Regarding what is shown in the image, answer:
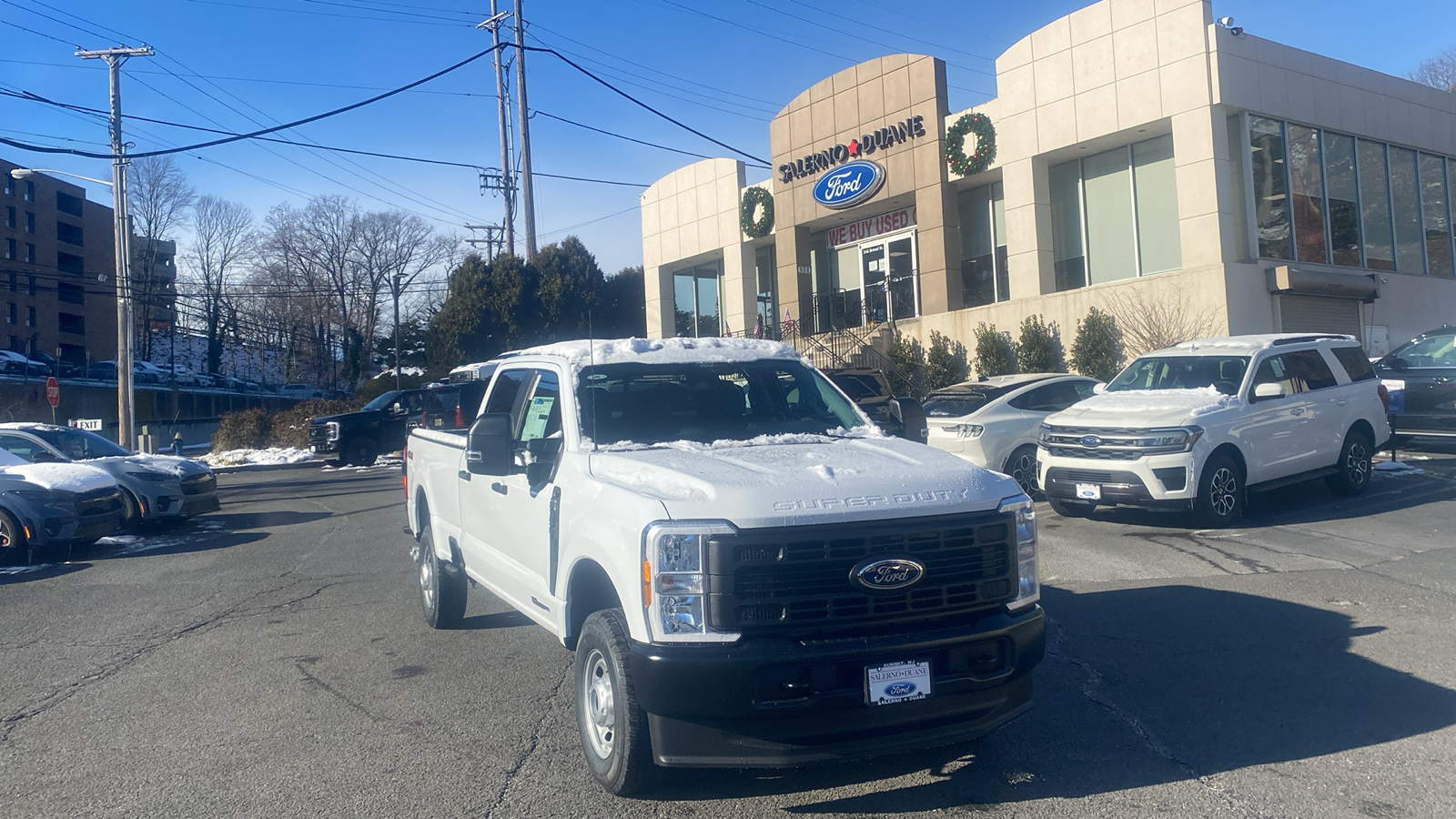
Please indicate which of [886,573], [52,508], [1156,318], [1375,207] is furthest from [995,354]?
[886,573]

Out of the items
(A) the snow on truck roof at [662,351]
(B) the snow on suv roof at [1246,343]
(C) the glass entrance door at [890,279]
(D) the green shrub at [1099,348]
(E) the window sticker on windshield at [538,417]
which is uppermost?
(C) the glass entrance door at [890,279]

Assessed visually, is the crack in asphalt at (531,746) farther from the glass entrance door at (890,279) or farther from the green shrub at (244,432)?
the green shrub at (244,432)

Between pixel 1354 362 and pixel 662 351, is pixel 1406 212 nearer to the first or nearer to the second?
pixel 1354 362

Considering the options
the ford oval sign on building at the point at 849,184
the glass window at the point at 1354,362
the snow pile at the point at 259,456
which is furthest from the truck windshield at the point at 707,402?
the snow pile at the point at 259,456

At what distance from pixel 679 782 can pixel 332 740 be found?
2000 mm

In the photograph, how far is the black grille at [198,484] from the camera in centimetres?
1426

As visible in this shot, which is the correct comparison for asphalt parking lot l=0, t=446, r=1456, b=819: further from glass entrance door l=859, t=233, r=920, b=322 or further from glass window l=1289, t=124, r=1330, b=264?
glass entrance door l=859, t=233, r=920, b=322

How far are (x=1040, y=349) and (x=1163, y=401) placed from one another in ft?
36.0

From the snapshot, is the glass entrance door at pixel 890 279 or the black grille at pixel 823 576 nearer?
the black grille at pixel 823 576

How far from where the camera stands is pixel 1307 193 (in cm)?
2164

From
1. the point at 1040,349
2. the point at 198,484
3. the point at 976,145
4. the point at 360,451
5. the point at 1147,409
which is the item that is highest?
the point at 976,145

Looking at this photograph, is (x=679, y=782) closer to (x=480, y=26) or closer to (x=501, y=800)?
(x=501, y=800)

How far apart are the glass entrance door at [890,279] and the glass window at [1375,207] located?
33.2 ft

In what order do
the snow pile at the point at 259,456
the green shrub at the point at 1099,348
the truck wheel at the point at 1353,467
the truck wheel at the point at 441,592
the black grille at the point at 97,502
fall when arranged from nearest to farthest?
the truck wheel at the point at 441,592
the black grille at the point at 97,502
the truck wheel at the point at 1353,467
the green shrub at the point at 1099,348
the snow pile at the point at 259,456
